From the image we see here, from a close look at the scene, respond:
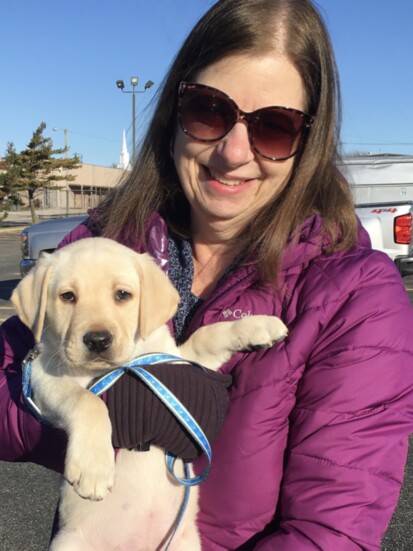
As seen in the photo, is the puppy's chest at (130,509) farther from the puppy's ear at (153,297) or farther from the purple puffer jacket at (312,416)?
the puppy's ear at (153,297)

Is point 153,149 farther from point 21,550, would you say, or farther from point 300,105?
point 21,550

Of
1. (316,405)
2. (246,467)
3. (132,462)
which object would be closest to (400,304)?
(316,405)

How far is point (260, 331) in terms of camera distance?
2129 mm

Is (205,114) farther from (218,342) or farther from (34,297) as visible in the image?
(34,297)

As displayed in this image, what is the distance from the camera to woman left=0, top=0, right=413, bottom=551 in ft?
5.72

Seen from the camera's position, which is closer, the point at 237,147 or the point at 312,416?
the point at 312,416

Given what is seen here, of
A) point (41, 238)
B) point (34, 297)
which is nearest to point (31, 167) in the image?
point (41, 238)

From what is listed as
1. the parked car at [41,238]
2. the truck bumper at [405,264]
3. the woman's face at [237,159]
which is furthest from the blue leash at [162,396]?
the truck bumper at [405,264]

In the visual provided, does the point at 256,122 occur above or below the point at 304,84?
below

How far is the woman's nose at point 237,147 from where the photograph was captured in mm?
2307

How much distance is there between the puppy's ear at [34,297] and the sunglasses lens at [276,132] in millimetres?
1099

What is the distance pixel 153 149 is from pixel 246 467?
1.60m

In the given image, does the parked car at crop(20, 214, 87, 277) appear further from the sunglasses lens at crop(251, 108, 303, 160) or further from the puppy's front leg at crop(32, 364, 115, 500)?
the puppy's front leg at crop(32, 364, 115, 500)

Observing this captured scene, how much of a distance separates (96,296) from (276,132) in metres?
1.03
